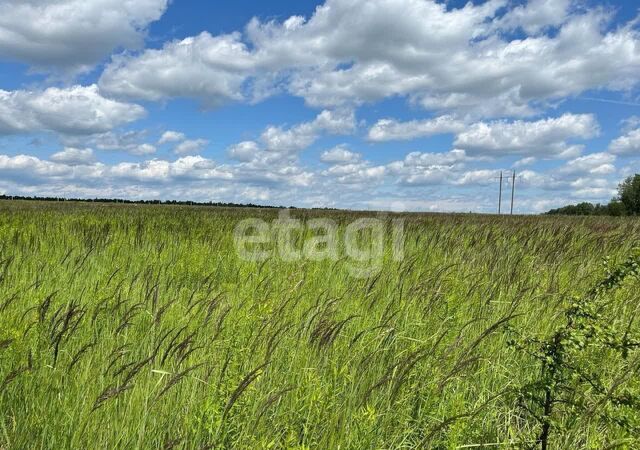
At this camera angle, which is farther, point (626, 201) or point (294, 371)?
point (626, 201)

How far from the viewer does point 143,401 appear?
1.83m

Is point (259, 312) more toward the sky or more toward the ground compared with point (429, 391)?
more toward the sky

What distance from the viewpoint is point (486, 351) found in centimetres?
273

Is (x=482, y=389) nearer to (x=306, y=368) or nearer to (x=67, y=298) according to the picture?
(x=306, y=368)

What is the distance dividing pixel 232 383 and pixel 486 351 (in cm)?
163

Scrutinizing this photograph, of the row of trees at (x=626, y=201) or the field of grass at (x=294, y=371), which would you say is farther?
the row of trees at (x=626, y=201)

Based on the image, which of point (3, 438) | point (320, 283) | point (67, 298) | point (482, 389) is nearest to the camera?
point (3, 438)

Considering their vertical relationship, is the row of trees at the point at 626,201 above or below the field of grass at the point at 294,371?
above

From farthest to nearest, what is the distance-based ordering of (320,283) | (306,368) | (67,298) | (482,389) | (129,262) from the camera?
(129,262)
(320,283)
(67,298)
(482,389)
(306,368)

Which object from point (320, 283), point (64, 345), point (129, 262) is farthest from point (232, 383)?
point (129, 262)

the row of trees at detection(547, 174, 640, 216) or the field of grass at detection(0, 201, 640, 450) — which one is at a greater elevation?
the row of trees at detection(547, 174, 640, 216)

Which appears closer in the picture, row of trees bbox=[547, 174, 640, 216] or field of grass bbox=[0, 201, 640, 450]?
field of grass bbox=[0, 201, 640, 450]

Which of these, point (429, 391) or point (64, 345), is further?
point (64, 345)

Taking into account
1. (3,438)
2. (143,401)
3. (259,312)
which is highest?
(259,312)
